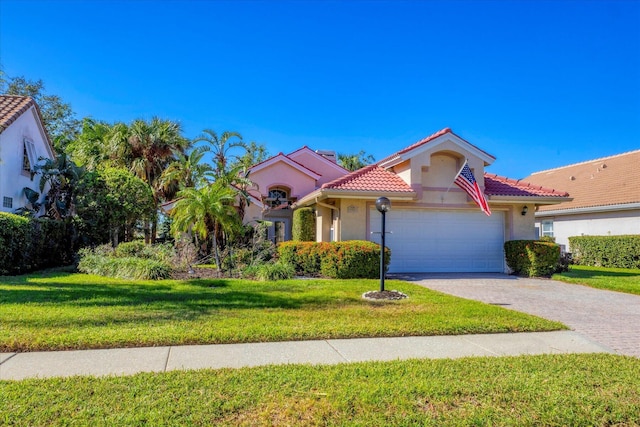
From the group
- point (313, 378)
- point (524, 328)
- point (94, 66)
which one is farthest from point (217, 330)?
point (94, 66)

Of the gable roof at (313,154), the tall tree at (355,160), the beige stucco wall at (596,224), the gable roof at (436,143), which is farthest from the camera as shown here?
the tall tree at (355,160)

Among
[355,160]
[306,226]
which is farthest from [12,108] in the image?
[355,160]

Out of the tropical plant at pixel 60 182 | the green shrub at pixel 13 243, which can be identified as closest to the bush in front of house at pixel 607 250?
the green shrub at pixel 13 243

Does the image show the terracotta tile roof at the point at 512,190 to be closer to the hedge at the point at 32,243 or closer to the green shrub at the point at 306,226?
the green shrub at the point at 306,226

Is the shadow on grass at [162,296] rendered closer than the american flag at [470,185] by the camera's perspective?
Yes

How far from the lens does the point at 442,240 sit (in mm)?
15305

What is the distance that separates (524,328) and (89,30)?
15.0 m

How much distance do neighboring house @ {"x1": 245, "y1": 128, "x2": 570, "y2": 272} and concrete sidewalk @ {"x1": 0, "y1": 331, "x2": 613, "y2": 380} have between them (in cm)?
851

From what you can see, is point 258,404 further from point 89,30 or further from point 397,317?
point 89,30

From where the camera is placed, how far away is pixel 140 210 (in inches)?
698

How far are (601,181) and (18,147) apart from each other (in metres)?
28.4

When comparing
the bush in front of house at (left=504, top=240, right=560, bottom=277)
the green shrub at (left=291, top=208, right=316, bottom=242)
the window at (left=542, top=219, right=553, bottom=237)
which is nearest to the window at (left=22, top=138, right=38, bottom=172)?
the green shrub at (left=291, top=208, right=316, bottom=242)

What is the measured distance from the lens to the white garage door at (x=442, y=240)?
14.9m

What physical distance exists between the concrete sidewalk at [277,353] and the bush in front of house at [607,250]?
15.3 metres
